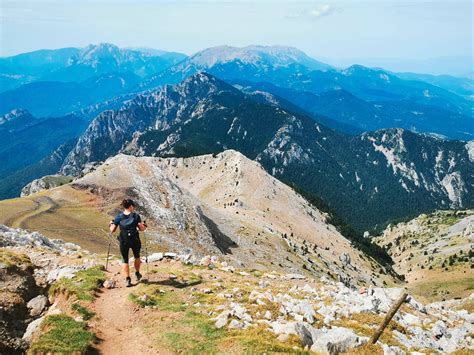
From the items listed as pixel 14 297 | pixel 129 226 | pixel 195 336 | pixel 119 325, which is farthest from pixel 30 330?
pixel 195 336

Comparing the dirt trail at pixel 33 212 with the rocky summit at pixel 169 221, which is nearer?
the dirt trail at pixel 33 212

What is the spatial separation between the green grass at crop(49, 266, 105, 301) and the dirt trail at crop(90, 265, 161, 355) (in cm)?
68

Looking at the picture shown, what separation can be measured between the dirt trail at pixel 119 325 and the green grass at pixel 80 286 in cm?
68

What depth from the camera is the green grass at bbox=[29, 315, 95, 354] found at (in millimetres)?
17156

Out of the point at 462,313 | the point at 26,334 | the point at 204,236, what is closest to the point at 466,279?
the point at 204,236

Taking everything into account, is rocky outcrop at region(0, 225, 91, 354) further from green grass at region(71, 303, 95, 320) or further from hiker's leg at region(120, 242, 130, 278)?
hiker's leg at region(120, 242, 130, 278)

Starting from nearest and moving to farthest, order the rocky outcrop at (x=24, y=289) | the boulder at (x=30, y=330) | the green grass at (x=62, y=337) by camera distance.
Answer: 1. the green grass at (x=62, y=337)
2. the boulder at (x=30, y=330)
3. the rocky outcrop at (x=24, y=289)

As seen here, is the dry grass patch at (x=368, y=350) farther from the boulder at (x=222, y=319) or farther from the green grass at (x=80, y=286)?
the green grass at (x=80, y=286)

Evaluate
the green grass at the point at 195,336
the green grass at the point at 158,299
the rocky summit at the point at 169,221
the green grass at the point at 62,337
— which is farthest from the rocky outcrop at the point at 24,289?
the rocky summit at the point at 169,221

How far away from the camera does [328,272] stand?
124062 millimetres

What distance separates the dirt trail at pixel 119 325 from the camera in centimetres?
1854

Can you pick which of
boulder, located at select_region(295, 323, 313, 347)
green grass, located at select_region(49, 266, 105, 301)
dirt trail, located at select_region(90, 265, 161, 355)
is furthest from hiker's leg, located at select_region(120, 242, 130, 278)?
boulder, located at select_region(295, 323, 313, 347)

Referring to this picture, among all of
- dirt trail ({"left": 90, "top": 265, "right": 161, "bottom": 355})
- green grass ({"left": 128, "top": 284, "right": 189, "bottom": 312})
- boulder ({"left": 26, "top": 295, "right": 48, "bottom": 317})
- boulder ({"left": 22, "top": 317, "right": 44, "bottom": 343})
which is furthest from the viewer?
boulder ({"left": 26, "top": 295, "right": 48, "bottom": 317})

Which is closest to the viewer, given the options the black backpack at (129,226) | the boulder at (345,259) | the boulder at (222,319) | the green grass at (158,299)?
the boulder at (222,319)
